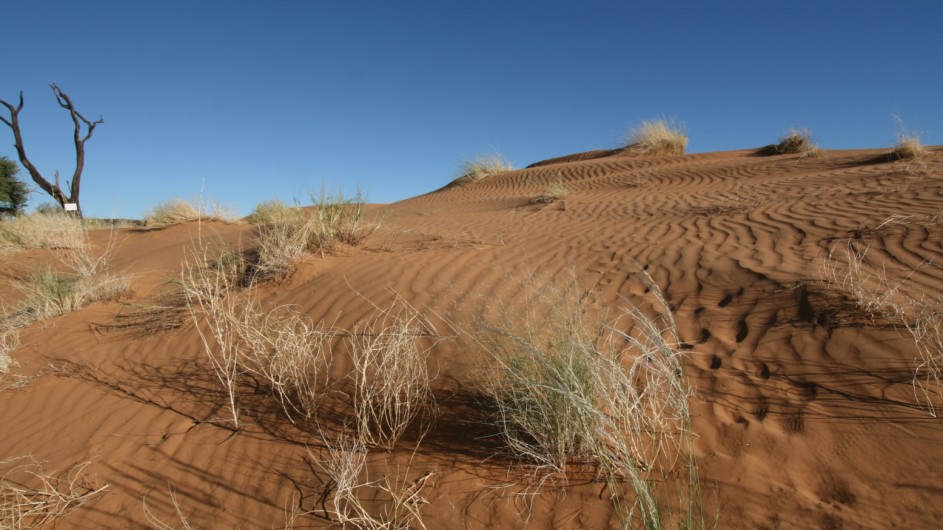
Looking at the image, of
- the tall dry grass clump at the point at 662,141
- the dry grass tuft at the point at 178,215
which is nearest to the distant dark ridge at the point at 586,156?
the tall dry grass clump at the point at 662,141

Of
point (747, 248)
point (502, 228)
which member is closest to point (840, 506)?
point (747, 248)

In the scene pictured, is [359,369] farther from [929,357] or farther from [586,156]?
[586,156]

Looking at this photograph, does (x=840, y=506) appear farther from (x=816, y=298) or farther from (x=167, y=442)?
(x=167, y=442)

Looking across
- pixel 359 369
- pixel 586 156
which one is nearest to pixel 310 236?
pixel 359 369

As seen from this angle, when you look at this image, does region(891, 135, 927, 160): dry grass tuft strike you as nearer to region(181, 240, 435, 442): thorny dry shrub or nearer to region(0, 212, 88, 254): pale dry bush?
Answer: region(181, 240, 435, 442): thorny dry shrub

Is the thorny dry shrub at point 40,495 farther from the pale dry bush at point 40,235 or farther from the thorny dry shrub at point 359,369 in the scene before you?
the pale dry bush at point 40,235

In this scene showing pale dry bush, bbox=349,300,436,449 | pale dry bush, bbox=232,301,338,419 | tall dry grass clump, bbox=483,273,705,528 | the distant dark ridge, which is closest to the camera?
tall dry grass clump, bbox=483,273,705,528

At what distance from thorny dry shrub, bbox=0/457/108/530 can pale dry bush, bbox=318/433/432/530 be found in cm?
132

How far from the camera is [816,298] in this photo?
3348 mm

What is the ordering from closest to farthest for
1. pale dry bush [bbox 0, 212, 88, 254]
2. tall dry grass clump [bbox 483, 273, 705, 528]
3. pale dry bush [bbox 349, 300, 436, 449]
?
1. tall dry grass clump [bbox 483, 273, 705, 528]
2. pale dry bush [bbox 349, 300, 436, 449]
3. pale dry bush [bbox 0, 212, 88, 254]

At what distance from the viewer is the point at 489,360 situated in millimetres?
2969

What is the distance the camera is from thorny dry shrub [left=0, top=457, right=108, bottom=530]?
2.36 metres

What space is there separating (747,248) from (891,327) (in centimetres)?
194

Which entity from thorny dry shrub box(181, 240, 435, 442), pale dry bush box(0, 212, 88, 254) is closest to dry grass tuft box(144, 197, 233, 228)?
pale dry bush box(0, 212, 88, 254)
